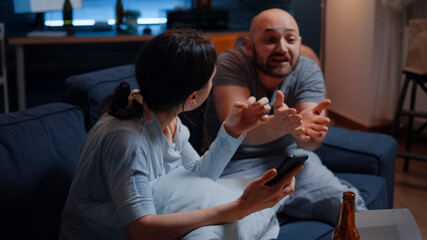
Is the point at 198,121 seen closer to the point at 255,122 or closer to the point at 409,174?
the point at 255,122

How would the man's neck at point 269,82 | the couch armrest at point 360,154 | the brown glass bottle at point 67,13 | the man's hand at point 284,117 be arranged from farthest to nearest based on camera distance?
the brown glass bottle at point 67,13 < the couch armrest at point 360,154 < the man's neck at point 269,82 < the man's hand at point 284,117

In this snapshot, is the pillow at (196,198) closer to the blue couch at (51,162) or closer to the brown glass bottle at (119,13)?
the blue couch at (51,162)

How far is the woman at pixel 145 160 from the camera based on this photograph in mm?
1056

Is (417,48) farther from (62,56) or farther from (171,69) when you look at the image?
(62,56)

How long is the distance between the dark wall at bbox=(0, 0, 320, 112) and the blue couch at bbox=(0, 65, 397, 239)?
2481 millimetres

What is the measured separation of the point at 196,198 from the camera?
1175 mm

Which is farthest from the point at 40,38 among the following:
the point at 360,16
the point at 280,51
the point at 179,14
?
the point at 360,16

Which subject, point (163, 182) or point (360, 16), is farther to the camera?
point (360, 16)

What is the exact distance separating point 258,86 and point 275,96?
0.08m

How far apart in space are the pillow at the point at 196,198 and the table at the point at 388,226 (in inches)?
11.1

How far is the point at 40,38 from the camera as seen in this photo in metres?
3.51

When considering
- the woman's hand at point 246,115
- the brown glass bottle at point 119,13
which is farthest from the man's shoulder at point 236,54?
the brown glass bottle at point 119,13

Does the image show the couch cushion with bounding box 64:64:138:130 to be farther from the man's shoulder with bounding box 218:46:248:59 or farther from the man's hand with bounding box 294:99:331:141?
the man's hand with bounding box 294:99:331:141

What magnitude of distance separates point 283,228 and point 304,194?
159 millimetres
